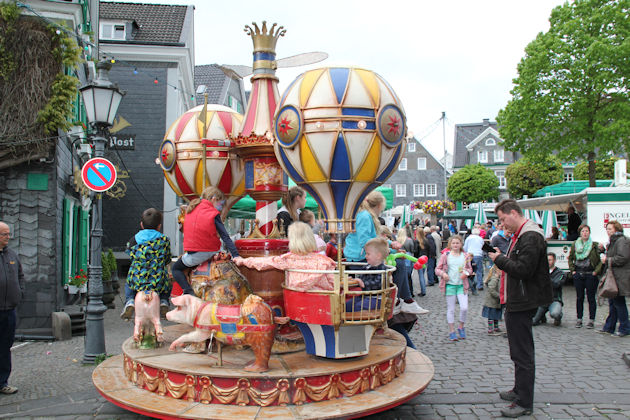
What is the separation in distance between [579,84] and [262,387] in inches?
804

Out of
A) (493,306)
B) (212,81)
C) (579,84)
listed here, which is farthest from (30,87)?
(212,81)

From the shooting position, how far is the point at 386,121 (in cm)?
533

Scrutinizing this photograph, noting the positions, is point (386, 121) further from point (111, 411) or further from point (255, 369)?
point (111, 411)

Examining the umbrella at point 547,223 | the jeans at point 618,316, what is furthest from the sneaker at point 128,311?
the umbrella at point 547,223

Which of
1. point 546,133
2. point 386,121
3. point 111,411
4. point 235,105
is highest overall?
point 235,105

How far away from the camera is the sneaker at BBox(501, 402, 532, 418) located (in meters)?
5.25

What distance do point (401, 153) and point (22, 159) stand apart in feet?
23.4

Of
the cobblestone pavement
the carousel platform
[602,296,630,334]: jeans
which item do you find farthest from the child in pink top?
[602,296,630,334]: jeans

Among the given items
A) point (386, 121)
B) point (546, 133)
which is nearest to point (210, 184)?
point (386, 121)

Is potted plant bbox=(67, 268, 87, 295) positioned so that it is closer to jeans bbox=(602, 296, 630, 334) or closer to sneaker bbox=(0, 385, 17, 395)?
sneaker bbox=(0, 385, 17, 395)

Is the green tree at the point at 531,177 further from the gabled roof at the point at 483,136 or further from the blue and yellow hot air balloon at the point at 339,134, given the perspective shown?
the blue and yellow hot air balloon at the point at 339,134

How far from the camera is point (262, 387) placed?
185 inches

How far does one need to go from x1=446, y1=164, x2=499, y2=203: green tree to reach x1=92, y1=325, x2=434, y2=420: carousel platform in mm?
50637

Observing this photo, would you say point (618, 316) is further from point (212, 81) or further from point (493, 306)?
point (212, 81)
